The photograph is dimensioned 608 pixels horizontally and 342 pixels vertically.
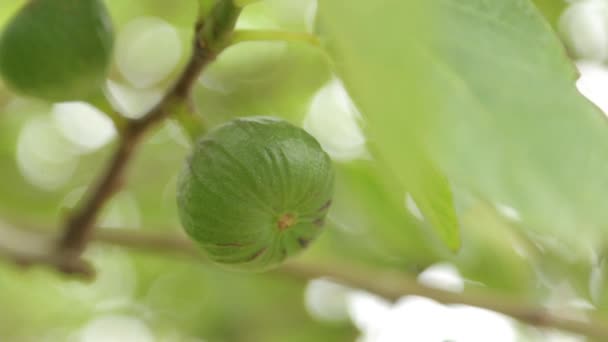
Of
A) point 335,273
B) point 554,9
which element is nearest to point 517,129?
point 335,273

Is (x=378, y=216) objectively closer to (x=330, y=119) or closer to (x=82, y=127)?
(x=330, y=119)

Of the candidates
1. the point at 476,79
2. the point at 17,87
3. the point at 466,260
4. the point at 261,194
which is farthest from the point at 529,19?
the point at 466,260

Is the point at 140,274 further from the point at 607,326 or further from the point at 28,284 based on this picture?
the point at 607,326

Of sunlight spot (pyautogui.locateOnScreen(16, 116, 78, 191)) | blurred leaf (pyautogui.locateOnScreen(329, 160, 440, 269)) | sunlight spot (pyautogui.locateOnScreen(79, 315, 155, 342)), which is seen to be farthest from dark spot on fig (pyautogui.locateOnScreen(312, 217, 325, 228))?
sunlight spot (pyautogui.locateOnScreen(79, 315, 155, 342))

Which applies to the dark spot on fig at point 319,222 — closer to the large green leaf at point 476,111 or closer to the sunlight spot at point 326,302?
the large green leaf at point 476,111

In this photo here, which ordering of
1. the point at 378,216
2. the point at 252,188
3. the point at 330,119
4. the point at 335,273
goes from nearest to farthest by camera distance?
1. the point at 252,188
2. the point at 335,273
3. the point at 378,216
4. the point at 330,119

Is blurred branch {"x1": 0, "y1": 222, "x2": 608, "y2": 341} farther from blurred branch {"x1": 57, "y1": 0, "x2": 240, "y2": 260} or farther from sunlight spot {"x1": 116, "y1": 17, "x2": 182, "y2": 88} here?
sunlight spot {"x1": 116, "y1": 17, "x2": 182, "y2": 88}
